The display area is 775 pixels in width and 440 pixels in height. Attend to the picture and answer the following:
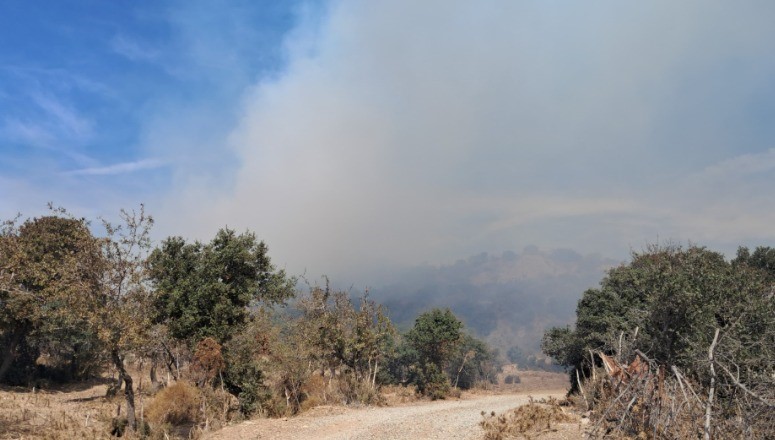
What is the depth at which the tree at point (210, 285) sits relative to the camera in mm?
24828

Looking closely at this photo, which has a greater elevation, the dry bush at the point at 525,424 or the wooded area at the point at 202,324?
the wooded area at the point at 202,324

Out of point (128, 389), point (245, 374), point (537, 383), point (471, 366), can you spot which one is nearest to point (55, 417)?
point (128, 389)

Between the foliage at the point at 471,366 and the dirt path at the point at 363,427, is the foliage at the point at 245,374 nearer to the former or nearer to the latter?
the dirt path at the point at 363,427

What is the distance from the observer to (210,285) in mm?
25156

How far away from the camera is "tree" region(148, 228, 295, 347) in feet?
81.5

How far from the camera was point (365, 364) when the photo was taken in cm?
3441

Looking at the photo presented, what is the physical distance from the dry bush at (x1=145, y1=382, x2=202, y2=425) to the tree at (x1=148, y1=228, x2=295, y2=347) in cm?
264

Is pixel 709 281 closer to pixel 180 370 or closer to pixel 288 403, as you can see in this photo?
pixel 288 403

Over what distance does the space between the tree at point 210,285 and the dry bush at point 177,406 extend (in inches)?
104

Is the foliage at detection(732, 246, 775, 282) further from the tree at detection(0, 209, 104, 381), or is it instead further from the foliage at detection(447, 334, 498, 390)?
the tree at detection(0, 209, 104, 381)

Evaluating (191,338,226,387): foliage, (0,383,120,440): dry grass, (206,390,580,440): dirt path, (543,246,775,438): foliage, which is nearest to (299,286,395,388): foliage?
(206,390,580,440): dirt path

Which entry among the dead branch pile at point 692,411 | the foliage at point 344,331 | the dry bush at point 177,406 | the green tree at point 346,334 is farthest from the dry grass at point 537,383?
the dead branch pile at point 692,411

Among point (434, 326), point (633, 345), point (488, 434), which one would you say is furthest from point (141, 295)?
point (434, 326)

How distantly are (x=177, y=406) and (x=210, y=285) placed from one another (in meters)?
6.62
